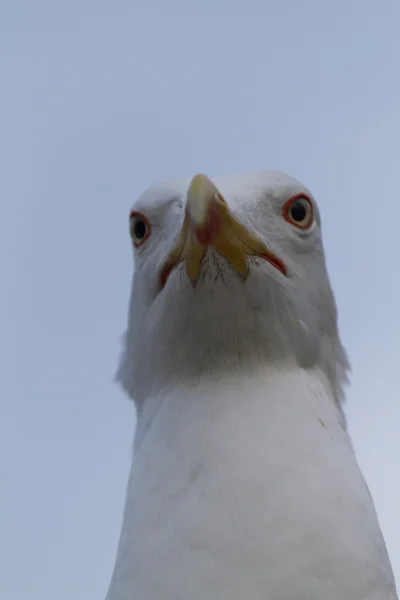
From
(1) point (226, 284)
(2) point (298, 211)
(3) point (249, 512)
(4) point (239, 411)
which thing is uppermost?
(2) point (298, 211)

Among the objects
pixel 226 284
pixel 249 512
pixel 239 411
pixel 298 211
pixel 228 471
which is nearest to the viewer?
pixel 249 512

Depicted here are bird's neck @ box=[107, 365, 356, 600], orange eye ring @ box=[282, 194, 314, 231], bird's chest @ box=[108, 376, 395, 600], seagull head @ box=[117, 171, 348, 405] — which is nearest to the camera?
bird's chest @ box=[108, 376, 395, 600]

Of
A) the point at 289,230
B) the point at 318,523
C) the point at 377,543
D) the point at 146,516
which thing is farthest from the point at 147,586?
the point at 289,230

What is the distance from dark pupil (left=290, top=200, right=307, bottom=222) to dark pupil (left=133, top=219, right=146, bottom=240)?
77 cm

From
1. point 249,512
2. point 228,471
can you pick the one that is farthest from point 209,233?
point 249,512

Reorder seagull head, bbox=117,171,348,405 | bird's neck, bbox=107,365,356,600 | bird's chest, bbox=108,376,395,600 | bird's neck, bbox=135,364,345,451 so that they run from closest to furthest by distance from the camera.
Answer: bird's chest, bbox=108,376,395,600 < bird's neck, bbox=107,365,356,600 < bird's neck, bbox=135,364,345,451 < seagull head, bbox=117,171,348,405

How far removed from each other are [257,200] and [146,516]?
161 centimetres

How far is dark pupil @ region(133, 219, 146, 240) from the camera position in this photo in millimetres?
3980

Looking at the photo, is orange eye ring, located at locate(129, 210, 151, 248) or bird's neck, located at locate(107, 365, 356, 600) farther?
orange eye ring, located at locate(129, 210, 151, 248)

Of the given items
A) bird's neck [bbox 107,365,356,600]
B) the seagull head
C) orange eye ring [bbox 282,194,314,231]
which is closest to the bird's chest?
bird's neck [bbox 107,365,356,600]

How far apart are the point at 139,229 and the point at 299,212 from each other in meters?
0.84

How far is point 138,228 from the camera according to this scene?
4016 millimetres

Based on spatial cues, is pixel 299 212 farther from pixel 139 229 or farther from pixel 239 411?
pixel 239 411

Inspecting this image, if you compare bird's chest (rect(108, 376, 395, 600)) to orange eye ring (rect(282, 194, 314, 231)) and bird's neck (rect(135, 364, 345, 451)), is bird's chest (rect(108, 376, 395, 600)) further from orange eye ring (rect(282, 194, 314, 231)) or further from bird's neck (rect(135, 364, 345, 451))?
orange eye ring (rect(282, 194, 314, 231))
